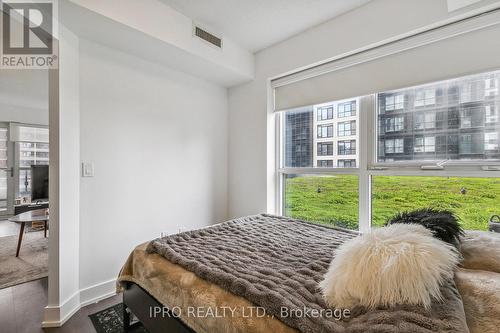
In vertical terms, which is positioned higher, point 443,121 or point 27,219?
point 443,121

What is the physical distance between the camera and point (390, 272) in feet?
2.53

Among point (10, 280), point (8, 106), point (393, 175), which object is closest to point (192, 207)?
point (10, 280)

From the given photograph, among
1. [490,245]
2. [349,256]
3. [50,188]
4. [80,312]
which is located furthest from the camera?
[80,312]

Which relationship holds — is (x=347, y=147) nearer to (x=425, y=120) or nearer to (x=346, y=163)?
(x=346, y=163)

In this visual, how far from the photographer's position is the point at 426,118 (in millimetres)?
1962

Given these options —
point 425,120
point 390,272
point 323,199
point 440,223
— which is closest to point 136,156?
point 323,199

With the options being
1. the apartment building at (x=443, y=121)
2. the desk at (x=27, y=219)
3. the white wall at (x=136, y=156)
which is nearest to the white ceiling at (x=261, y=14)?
the white wall at (x=136, y=156)

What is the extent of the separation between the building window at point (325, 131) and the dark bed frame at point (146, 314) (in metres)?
2.13

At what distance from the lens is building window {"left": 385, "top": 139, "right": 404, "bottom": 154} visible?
2.07 meters

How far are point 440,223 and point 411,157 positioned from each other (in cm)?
108

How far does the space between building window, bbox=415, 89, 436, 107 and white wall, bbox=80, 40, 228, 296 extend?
86.9 inches

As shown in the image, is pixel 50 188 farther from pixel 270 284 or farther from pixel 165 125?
pixel 270 284

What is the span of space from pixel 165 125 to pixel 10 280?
2240 mm

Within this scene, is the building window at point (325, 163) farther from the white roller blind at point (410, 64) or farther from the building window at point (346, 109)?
the white roller blind at point (410, 64)
